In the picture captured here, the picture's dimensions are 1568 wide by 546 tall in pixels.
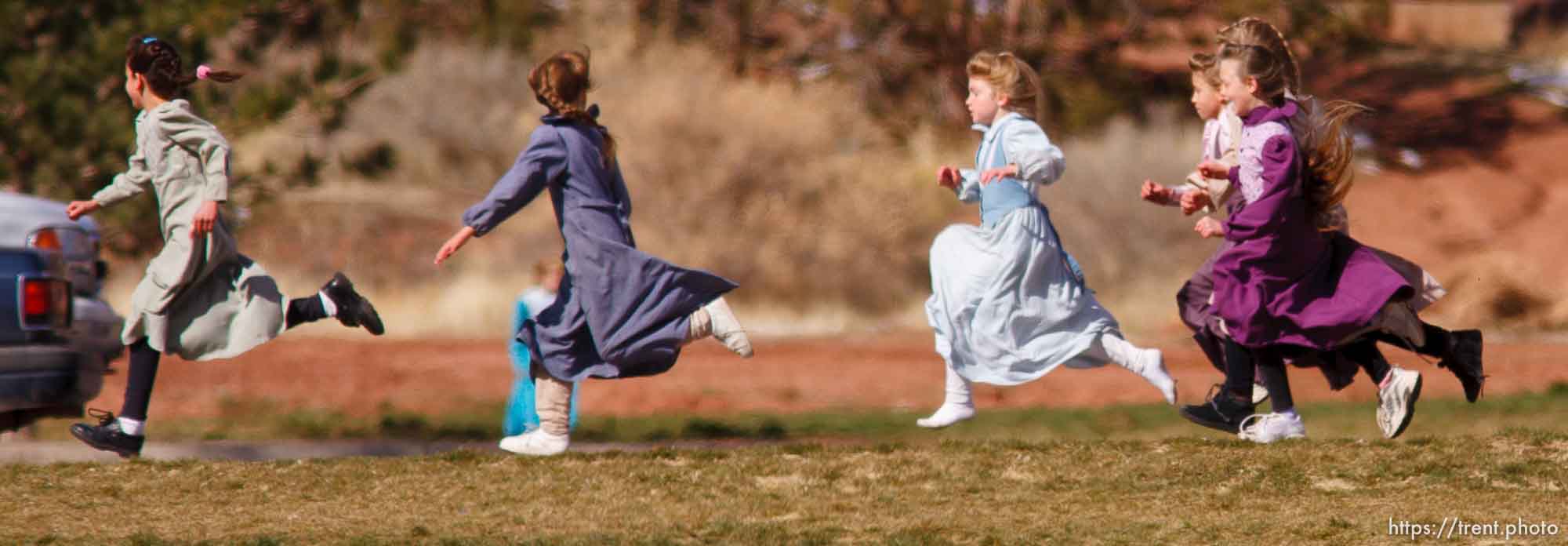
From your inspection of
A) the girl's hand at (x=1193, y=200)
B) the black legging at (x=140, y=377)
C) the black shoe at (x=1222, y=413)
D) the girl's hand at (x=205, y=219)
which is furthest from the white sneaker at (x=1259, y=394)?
the black legging at (x=140, y=377)

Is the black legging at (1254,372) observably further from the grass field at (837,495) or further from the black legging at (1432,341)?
the black legging at (1432,341)

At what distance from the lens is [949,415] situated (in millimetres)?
7352

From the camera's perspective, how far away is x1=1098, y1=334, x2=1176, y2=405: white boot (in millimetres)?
7191

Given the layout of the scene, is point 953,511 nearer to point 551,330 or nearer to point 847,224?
point 551,330

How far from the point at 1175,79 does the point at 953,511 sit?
2367 centimetres

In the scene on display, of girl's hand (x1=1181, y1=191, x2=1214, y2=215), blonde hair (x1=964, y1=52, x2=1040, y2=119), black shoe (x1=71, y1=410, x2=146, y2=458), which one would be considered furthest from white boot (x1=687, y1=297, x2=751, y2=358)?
black shoe (x1=71, y1=410, x2=146, y2=458)

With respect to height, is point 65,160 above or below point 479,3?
below

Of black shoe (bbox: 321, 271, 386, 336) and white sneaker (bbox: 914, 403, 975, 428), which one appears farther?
black shoe (bbox: 321, 271, 386, 336)

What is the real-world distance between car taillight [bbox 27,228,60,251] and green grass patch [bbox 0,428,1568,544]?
92 cm

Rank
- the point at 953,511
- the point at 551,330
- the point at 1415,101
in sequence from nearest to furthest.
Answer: the point at 953,511 < the point at 551,330 < the point at 1415,101

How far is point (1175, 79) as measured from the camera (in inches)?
1145

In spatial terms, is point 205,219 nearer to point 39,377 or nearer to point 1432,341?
point 39,377

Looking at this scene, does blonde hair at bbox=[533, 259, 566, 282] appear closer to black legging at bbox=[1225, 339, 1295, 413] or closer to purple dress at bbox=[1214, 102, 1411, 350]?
black legging at bbox=[1225, 339, 1295, 413]

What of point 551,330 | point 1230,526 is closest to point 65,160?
point 551,330
